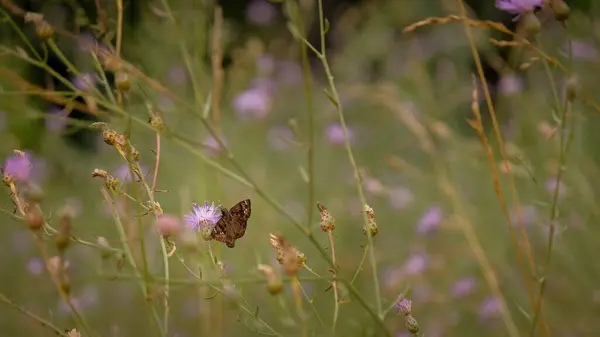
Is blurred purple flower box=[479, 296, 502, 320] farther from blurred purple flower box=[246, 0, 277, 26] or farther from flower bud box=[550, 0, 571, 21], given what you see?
blurred purple flower box=[246, 0, 277, 26]

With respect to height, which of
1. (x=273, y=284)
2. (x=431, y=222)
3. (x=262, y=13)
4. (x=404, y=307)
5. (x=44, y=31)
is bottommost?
A: (x=262, y=13)

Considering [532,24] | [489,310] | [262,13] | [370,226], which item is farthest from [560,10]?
[262,13]

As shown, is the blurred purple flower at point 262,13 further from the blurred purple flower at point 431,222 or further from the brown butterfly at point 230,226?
the brown butterfly at point 230,226

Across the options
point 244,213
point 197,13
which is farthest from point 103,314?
point 244,213

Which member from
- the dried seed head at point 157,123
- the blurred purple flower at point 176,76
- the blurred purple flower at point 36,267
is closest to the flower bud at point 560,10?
the dried seed head at point 157,123

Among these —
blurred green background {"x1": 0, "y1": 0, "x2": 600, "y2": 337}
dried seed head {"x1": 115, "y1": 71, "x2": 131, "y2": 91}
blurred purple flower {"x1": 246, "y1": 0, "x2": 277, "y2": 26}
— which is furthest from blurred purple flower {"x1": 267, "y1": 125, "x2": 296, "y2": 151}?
dried seed head {"x1": 115, "y1": 71, "x2": 131, "y2": 91}

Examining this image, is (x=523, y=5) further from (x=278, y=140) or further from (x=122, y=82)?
(x=278, y=140)
